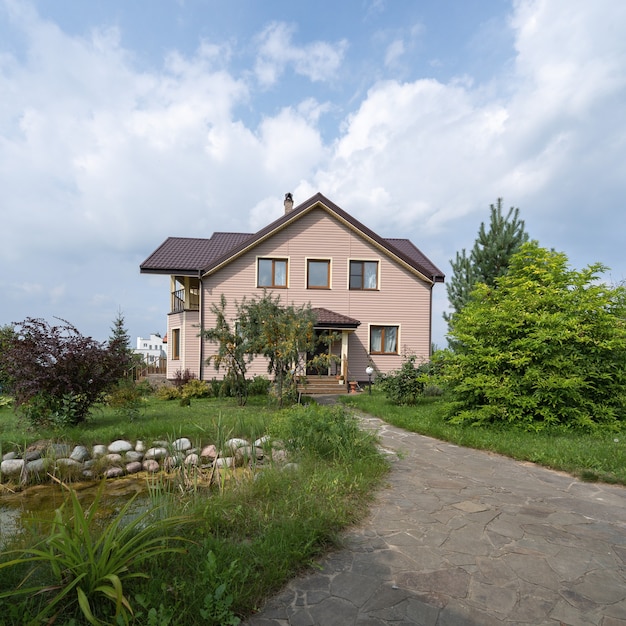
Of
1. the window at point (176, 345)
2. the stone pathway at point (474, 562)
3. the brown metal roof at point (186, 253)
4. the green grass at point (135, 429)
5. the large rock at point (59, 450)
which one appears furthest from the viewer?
the window at point (176, 345)

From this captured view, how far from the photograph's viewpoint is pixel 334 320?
16234 millimetres

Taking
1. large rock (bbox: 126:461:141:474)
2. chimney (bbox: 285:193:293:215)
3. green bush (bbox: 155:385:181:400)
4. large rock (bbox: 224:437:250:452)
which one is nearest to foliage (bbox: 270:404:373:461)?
large rock (bbox: 224:437:250:452)

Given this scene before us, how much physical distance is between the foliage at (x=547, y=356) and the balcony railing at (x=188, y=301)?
41.1 ft

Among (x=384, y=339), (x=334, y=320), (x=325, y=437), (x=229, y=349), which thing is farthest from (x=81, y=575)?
(x=384, y=339)

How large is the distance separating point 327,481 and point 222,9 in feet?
27.0

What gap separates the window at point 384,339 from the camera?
691 inches

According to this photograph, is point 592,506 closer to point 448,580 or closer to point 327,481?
point 448,580

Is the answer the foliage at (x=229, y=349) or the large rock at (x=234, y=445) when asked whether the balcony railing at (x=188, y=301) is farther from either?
the large rock at (x=234, y=445)

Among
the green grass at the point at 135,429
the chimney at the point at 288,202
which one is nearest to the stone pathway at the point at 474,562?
the green grass at the point at 135,429

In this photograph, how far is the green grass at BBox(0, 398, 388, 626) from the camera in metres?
2.25

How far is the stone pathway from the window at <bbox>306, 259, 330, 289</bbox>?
1317 centimetres

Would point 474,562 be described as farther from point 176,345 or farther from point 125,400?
A: point 176,345

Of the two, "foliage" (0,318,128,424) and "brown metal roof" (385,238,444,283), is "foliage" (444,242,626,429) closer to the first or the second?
"foliage" (0,318,128,424)

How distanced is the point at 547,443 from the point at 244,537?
5.20 m
